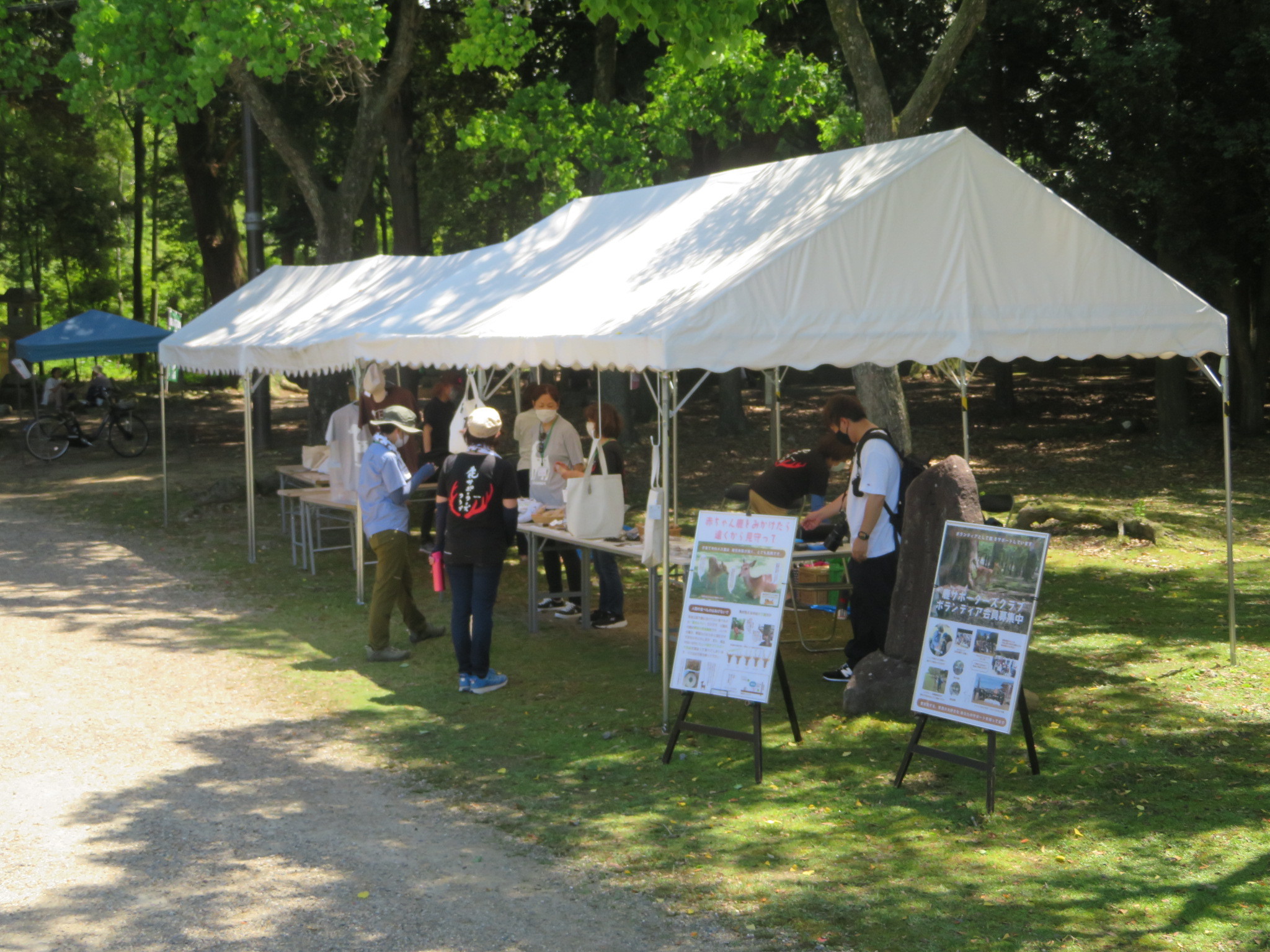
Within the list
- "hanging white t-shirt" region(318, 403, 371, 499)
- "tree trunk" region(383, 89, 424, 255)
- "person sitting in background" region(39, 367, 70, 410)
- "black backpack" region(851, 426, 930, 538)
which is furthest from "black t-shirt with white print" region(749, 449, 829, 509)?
"person sitting in background" region(39, 367, 70, 410)

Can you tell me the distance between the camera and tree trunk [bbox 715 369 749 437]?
2258 centimetres

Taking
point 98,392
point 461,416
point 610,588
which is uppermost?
point 98,392

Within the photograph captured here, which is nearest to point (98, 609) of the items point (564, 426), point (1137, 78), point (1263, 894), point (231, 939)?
point (564, 426)

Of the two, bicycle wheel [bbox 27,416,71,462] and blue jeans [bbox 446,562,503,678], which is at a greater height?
bicycle wheel [bbox 27,416,71,462]

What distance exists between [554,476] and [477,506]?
2494mm

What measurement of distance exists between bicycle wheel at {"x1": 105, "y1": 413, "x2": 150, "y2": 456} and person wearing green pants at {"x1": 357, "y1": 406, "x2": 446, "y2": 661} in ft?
53.6

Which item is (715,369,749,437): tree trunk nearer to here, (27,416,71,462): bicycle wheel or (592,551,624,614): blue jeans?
(27,416,71,462): bicycle wheel

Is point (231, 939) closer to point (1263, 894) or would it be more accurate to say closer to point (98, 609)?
point (1263, 894)

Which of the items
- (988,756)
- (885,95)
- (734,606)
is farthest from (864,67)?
(988,756)

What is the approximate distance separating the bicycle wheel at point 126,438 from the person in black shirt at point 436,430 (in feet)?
41.2

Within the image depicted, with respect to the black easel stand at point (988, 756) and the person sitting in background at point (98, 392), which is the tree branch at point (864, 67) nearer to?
the black easel stand at point (988, 756)

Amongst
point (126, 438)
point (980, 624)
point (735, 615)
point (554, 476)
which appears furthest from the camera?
point (126, 438)

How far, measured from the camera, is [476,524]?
7.61 m

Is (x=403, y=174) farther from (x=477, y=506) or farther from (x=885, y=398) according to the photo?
(x=477, y=506)
